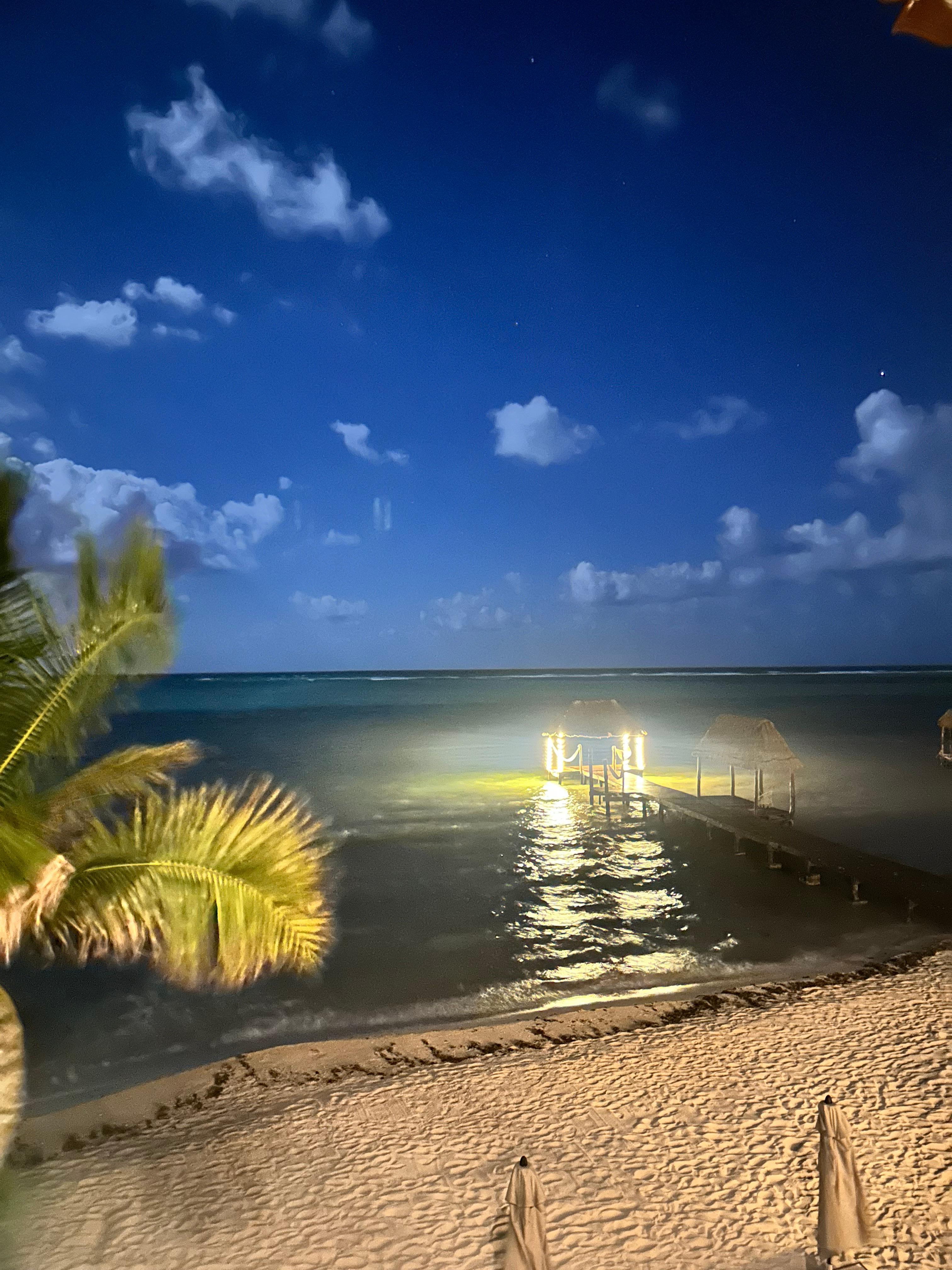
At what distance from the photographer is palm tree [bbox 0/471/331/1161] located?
15.9ft

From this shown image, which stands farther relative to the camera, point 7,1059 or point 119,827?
point 119,827

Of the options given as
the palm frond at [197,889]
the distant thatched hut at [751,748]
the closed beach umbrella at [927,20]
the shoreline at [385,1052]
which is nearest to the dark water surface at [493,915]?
the shoreline at [385,1052]

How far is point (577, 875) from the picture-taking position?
16.5 metres

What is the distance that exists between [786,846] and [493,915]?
610 centimetres

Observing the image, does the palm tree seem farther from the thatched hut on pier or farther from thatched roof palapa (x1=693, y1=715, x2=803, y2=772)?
the thatched hut on pier

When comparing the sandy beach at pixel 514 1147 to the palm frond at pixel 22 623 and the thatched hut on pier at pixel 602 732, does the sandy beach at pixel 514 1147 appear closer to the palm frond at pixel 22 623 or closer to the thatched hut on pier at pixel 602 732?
the palm frond at pixel 22 623

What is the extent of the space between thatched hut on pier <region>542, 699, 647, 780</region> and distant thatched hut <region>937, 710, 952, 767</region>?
9.43 meters

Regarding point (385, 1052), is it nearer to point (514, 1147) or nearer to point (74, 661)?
point (514, 1147)

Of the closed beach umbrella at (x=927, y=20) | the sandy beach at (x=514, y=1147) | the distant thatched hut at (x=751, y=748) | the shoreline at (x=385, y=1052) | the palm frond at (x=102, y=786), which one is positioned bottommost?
the shoreline at (x=385, y=1052)

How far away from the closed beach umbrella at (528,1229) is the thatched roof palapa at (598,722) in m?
20.0

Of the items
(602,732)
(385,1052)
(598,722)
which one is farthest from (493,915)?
(598,722)

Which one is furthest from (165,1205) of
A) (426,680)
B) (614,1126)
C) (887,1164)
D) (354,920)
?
(426,680)

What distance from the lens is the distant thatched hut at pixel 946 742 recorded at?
25797 mm

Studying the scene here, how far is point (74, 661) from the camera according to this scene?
16.1ft
